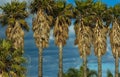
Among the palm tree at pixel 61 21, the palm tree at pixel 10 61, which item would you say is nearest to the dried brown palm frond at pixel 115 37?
the palm tree at pixel 61 21

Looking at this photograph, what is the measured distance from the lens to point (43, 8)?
73562mm

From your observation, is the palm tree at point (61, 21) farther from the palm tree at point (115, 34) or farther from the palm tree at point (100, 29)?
the palm tree at point (115, 34)

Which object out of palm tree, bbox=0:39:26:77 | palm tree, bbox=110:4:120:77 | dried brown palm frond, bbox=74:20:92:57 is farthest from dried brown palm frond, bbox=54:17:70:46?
palm tree, bbox=0:39:26:77

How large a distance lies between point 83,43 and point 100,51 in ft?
14.7

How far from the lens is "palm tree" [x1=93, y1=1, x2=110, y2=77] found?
8064cm

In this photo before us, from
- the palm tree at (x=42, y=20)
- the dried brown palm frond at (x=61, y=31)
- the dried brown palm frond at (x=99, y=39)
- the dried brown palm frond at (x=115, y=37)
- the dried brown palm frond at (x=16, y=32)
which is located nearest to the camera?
the palm tree at (x=42, y=20)

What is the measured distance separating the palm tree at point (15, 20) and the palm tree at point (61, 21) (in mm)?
4715

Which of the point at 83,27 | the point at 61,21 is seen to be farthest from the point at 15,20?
the point at 83,27

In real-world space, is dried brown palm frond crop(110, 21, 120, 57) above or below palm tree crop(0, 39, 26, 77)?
above

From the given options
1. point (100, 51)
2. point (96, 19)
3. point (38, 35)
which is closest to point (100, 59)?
point (100, 51)

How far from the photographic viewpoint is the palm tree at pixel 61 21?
74106 mm

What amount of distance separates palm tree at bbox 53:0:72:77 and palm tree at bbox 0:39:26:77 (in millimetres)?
14199

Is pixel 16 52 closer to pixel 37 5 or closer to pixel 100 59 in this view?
pixel 37 5

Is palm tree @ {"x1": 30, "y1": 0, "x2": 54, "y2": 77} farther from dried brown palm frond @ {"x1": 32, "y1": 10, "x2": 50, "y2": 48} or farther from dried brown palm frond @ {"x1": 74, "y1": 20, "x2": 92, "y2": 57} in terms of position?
dried brown palm frond @ {"x1": 74, "y1": 20, "x2": 92, "y2": 57}
